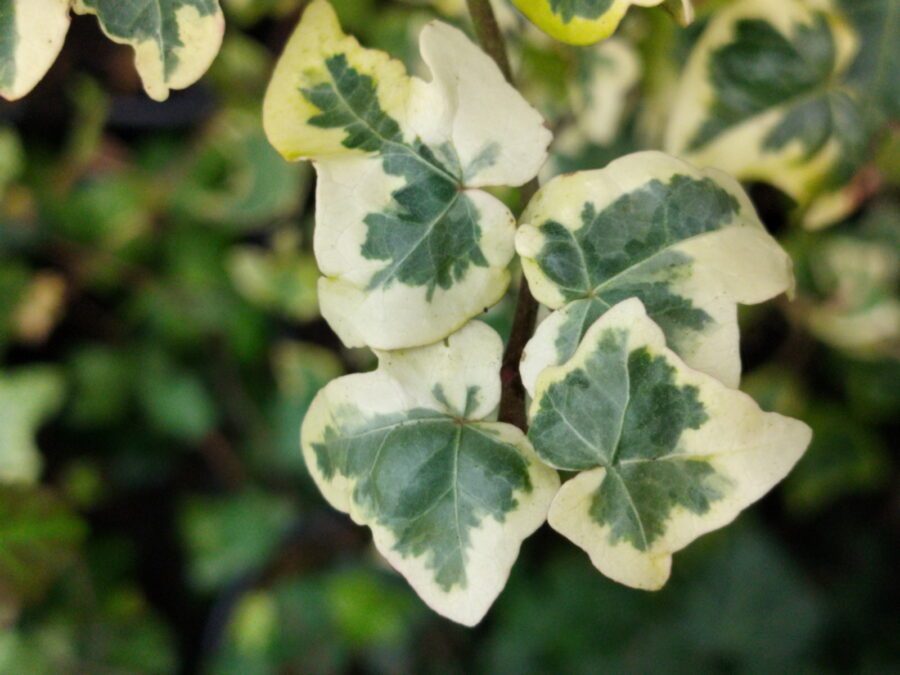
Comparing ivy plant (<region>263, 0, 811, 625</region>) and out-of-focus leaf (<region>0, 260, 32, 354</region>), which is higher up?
ivy plant (<region>263, 0, 811, 625</region>)

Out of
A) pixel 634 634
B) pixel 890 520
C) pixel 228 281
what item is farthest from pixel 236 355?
pixel 890 520

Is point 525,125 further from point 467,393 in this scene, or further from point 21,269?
point 21,269

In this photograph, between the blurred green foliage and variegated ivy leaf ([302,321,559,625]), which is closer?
variegated ivy leaf ([302,321,559,625])

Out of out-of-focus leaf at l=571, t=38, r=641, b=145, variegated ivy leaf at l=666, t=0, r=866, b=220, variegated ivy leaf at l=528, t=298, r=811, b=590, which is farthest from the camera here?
out-of-focus leaf at l=571, t=38, r=641, b=145

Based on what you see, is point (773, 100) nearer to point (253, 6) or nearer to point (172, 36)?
point (172, 36)

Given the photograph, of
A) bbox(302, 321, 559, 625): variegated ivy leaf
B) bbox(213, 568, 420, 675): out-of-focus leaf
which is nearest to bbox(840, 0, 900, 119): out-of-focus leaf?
bbox(302, 321, 559, 625): variegated ivy leaf

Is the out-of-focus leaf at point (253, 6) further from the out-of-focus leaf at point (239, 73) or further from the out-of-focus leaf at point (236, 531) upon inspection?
the out-of-focus leaf at point (236, 531)

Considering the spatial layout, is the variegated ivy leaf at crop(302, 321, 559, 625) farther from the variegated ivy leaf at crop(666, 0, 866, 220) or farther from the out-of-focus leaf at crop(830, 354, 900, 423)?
the out-of-focus leaf at crop(830, 354, 900, 423)

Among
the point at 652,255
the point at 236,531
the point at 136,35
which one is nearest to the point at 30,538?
the point at 236,531
